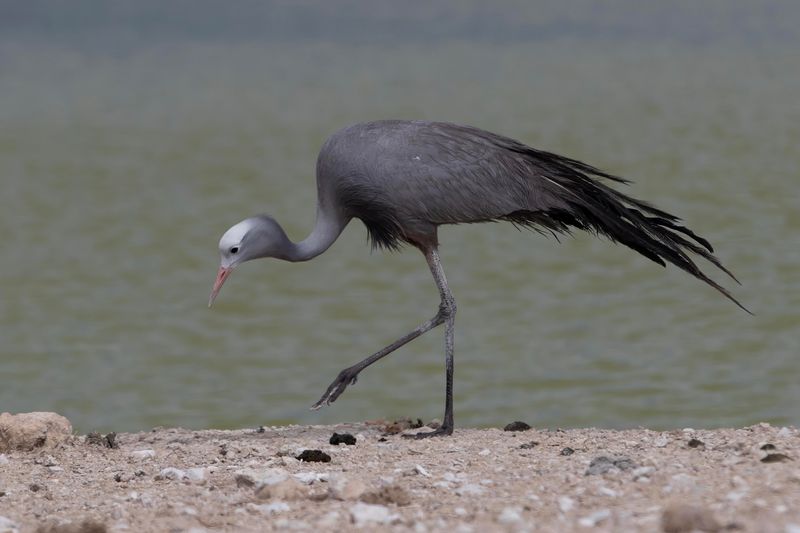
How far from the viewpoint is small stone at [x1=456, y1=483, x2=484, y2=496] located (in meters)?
7.61

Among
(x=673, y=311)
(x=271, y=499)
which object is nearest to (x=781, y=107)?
(x=673, y=311)

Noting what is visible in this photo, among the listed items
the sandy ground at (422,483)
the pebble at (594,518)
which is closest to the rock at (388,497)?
the sandy ground at (422,483)

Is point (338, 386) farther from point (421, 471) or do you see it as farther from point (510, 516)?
point (510, 516)

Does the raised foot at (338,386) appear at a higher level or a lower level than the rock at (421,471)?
higher

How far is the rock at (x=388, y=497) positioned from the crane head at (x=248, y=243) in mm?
3235

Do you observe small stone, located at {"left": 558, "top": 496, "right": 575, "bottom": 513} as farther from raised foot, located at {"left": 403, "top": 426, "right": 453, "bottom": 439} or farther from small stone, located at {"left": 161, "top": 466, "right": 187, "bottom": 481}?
raised foot, located at {"left": 403, "top": 426, "right": 453, "bottom": 439}

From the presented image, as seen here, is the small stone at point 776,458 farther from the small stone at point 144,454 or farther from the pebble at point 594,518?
the small stone at point 144,454

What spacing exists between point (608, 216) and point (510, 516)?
13.8ft

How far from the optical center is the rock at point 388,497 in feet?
24.3

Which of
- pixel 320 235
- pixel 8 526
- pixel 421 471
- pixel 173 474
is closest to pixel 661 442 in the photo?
pixel 421 471

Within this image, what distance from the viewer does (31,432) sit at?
1039 cm

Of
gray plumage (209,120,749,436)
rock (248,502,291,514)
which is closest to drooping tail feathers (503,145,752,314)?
gray plumage (209,120,749,436)

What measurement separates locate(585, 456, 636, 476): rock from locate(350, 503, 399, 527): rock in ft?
4.40

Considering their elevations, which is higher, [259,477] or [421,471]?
[421,471]
